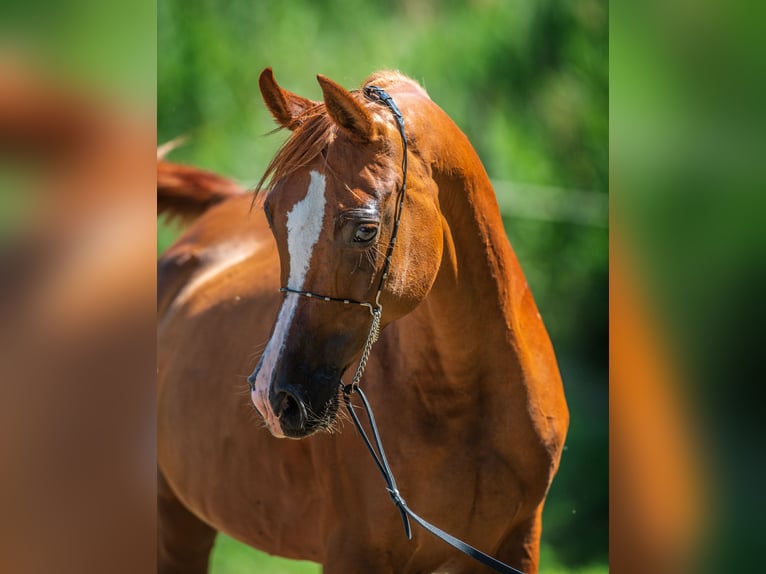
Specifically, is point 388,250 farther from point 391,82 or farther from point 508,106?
point 508,106

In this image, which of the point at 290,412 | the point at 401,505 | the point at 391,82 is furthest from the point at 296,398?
the point at 391,82

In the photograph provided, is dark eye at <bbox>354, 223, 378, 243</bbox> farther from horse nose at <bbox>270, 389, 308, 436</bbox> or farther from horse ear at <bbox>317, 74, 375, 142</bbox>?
horse nose at <bbox>270, 389, 308, 436</bbox>

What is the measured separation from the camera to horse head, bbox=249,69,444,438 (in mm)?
1591

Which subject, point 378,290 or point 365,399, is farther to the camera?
point 365,399

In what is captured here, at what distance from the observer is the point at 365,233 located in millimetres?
1610

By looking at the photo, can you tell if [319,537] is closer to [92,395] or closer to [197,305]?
[197,305]

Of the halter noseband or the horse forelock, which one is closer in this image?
the halter noseband

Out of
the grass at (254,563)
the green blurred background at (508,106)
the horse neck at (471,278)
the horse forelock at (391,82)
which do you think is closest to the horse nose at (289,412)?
the horse neck at (471,278)

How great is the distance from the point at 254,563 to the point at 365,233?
2422 mm

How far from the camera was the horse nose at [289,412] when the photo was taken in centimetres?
158

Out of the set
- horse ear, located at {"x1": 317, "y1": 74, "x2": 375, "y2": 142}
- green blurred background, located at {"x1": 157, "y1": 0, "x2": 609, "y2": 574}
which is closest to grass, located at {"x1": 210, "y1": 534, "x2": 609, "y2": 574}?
green blurred background, located at {"x1": 157, "y1": 0, "x2": 609, "y2": 574}

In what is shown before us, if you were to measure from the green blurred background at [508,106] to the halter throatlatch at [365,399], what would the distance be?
1.50 metres

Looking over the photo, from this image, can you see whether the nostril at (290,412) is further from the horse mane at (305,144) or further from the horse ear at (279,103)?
the horse ear at (279,103)

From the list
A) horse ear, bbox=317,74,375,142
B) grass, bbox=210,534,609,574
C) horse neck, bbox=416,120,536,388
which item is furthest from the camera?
grass, bbox=210,534,609,574
